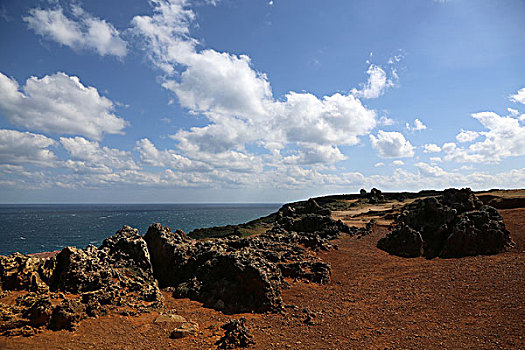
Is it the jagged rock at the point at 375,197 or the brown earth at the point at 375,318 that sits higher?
the jagged rock at the point at 375,197

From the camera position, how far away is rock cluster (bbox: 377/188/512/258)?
1834cm

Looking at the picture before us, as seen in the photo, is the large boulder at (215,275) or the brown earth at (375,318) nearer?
the brown earth at (375,318)

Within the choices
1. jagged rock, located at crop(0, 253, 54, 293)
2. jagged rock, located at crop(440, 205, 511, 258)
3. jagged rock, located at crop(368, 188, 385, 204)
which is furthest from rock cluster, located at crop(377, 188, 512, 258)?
jagged rock, located at crop(368, 188, 385, 204)

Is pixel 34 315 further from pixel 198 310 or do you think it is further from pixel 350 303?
pixel 350 303

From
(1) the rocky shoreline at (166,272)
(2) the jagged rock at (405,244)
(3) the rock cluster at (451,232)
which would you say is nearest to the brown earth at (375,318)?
(1) the rocky shoreline at (166,272)

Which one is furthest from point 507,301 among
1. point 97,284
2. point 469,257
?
point 97,284

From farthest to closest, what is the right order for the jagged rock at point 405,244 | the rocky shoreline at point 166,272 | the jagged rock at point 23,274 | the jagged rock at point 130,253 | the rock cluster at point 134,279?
the jagged rock at point 405,244 → the jagged rock at point 130,253 → the jagged rock at point 23,274 → the rocky shoreline at point 166,272 → the rock cluster at point 134,279

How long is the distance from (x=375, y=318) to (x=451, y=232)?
560 inches

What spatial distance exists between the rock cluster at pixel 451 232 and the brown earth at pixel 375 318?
1.86 m

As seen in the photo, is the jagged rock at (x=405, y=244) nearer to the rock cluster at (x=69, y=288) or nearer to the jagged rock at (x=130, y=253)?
the rock cluster at (x=69, y=288)

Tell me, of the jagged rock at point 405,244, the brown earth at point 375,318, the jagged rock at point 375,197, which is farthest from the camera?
the jagged rock at point 375,197

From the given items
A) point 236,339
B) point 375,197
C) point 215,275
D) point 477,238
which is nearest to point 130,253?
point 215,275

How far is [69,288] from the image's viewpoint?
10.6 meters

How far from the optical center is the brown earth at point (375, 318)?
8.46 m
